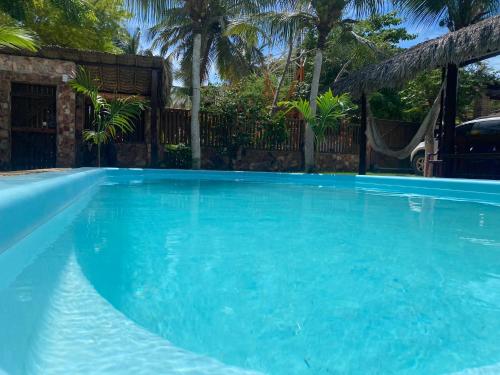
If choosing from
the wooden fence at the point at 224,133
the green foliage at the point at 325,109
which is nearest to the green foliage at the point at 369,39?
the wooden fence at the point at 224,133

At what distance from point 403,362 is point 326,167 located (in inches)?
512

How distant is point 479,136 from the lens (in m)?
8.86

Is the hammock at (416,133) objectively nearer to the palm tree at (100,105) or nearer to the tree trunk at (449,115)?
the tree trunk at (449,115)

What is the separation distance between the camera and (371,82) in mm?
9625

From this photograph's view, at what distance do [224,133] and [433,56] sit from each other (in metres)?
6.29

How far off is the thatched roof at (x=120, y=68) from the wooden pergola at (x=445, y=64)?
540 cm

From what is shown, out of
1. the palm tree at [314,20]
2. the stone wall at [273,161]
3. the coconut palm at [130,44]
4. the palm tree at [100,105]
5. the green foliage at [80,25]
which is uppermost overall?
the coconut palm at [130,44]

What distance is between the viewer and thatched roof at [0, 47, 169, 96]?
10.1 metres

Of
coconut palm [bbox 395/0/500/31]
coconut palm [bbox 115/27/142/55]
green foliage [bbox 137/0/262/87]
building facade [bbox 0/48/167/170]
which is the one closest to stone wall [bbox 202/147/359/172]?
building facade [bbox 0/48/167/170]

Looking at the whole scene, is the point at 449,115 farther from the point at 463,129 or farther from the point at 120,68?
the point at 120,68

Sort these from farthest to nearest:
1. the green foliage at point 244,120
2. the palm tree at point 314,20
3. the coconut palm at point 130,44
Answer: the coconut palm at point 130,44, the green foliage at point 244,120, the palm tree at point 314,20

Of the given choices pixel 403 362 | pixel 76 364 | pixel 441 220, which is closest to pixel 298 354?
pixel 403 362

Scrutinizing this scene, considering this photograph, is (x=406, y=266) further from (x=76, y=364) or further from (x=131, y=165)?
(x=131, y=165)

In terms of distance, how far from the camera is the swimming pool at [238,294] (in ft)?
3.76
